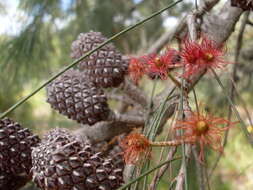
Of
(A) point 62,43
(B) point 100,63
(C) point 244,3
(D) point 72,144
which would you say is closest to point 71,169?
(D) point 72,144

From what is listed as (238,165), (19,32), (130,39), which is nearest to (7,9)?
(19,32)

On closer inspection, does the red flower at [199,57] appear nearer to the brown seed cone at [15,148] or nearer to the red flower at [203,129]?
the red flower at [203,129]

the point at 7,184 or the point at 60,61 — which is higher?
the point at 60,61

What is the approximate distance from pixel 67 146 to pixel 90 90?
0.73ft

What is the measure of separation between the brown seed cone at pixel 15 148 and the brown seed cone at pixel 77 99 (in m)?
0.09

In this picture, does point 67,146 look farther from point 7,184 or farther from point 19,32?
point 19,32

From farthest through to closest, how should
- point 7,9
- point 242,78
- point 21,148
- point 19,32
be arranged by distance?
1. point 242,78
2. point 7,9
3. point 19,32
4. point 21,148

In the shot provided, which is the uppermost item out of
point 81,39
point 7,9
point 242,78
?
point 7,9

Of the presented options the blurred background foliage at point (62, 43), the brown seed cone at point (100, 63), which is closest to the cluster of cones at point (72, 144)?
the brown seed cone at point (100, 63)

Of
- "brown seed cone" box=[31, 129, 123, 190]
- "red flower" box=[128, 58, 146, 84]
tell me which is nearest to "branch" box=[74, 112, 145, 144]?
"red flower" box=[128, 58, 146, 84]

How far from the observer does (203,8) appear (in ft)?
2.04

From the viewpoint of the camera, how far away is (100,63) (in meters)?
0.69

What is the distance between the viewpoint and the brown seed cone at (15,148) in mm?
578

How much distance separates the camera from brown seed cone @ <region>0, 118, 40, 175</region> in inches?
22.7
